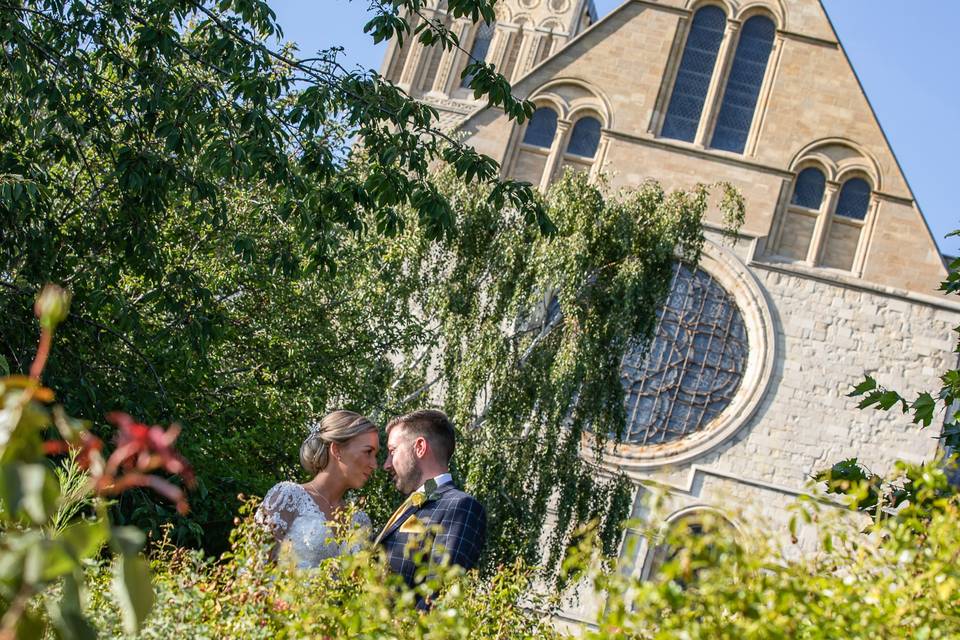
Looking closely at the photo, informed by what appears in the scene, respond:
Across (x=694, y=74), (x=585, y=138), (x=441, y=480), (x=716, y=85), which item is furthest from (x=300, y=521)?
(x=694, y=74)

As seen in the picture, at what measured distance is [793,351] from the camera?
56.9 feet

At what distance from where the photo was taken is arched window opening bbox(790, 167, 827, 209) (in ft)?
59.3

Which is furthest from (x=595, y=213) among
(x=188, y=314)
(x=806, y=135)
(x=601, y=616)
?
(x=601, y=616)

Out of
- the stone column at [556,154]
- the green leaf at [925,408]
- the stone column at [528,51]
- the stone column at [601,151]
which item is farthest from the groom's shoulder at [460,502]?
the stone column at [528,51]

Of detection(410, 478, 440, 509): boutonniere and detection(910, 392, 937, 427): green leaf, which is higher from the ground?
detection(910, 392, 937, 427): green leaf

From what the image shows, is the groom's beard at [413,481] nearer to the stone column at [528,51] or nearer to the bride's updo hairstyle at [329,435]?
the bride's updo hairstyle at [329,435]

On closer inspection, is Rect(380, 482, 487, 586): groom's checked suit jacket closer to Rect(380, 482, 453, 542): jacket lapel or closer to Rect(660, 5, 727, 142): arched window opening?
Rect(380, 482, 453, 542): jacket lapel

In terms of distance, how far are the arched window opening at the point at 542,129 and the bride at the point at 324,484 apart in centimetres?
1473

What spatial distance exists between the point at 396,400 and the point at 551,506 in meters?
4.44

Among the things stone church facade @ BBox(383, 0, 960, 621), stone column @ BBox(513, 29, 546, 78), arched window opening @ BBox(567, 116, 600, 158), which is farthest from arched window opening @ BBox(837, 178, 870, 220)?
stone column @ BBox(513, 29, 546, 78)

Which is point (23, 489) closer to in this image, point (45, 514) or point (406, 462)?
point (45, 514)

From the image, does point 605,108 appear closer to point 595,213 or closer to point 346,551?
point 595,213

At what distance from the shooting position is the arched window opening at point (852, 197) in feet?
59.3

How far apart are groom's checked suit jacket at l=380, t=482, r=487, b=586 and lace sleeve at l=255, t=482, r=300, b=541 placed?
28cm
